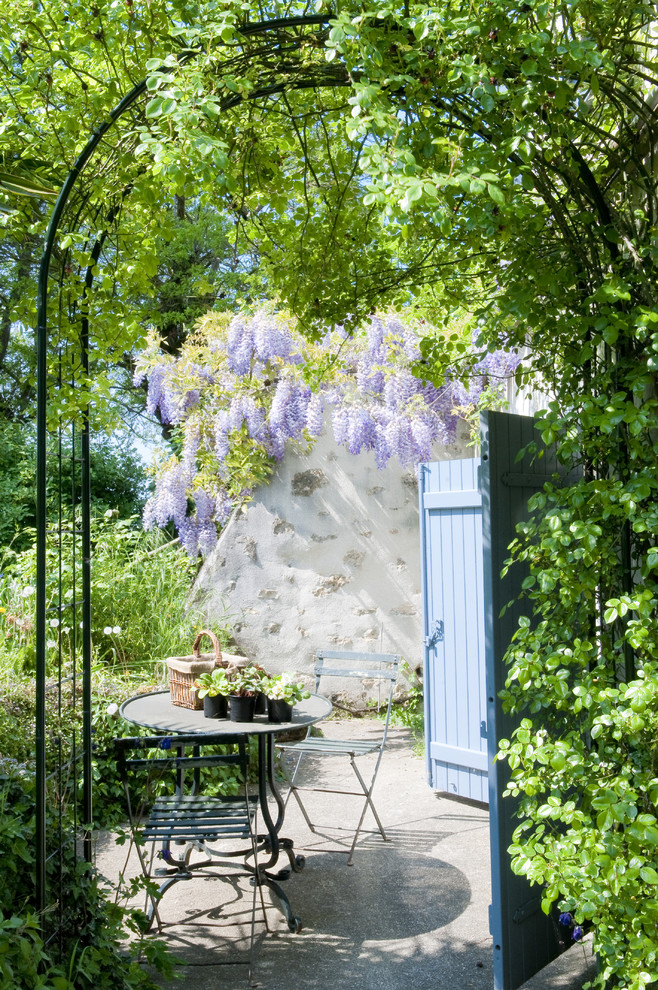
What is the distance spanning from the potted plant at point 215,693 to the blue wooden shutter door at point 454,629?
5.04 feet

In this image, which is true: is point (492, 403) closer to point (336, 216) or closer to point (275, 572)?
point (275, 572)

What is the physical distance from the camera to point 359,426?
6.12 m

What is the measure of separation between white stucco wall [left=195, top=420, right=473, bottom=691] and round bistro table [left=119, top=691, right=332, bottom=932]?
252 centimetres

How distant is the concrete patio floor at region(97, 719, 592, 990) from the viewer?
2.80 m

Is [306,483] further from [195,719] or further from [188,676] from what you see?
[195,719]

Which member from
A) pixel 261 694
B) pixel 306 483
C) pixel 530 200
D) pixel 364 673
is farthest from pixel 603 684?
Result: pixel 306 483

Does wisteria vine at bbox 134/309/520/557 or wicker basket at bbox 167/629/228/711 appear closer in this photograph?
wicker basket at bbox 167/629/228/711

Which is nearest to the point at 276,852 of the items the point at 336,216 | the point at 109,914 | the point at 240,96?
the point at 109,914

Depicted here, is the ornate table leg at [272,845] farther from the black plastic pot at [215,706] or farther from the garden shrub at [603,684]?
the garden shrub at [603,684]

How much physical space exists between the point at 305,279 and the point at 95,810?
279cm

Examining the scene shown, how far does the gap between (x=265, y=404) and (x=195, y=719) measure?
343cm

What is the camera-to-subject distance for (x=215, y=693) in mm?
3287

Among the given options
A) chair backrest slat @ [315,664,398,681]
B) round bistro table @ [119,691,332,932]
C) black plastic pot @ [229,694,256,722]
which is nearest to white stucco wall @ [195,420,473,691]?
chair backrest slat @ [315,664,398,681]

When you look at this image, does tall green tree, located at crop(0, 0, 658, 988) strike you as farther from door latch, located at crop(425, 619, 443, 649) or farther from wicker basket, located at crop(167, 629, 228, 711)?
door latch, located at crop(425, 619, 443, 649)
